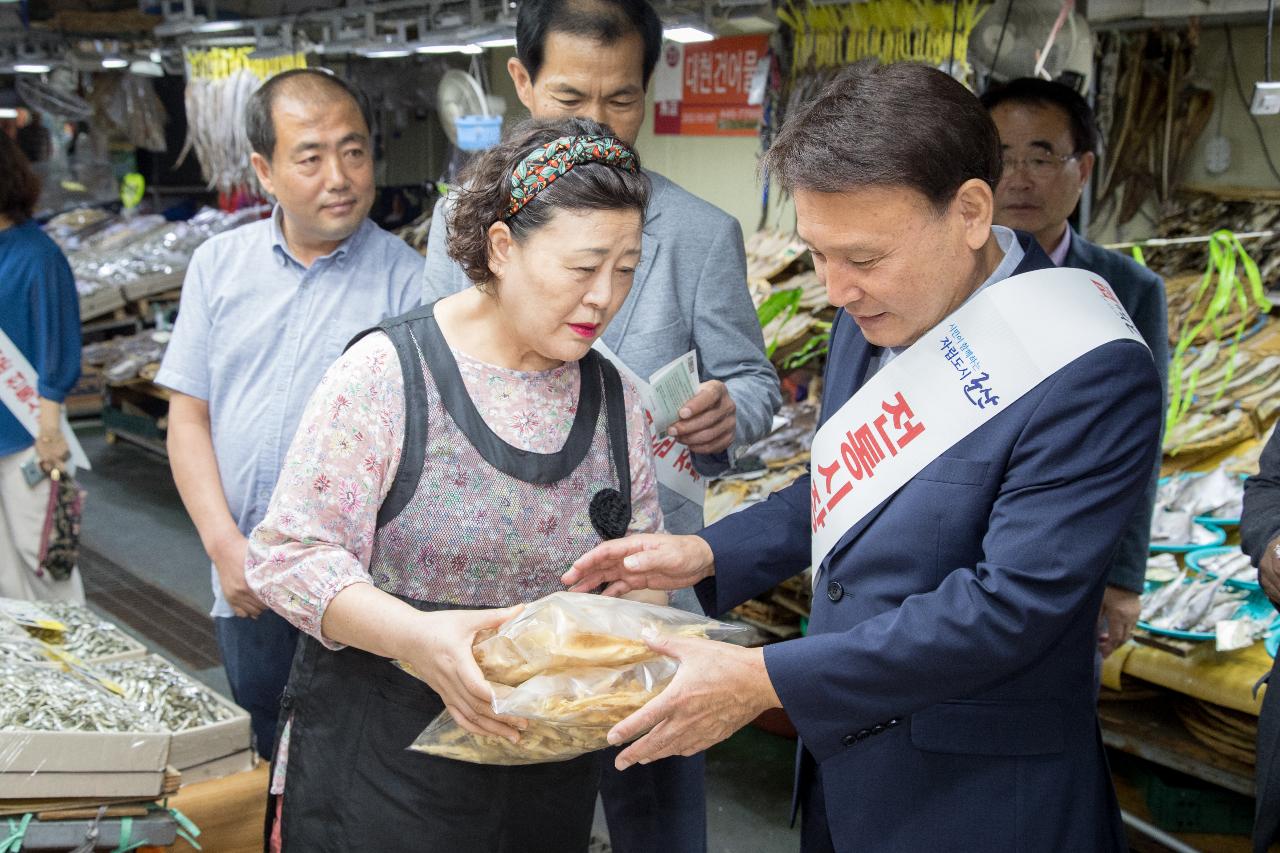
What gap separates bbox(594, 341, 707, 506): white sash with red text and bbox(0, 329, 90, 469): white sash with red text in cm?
254

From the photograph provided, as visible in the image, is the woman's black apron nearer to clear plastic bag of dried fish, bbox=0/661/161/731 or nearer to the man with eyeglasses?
clear plastic bag of dried fish, bbox=0/661/161/731

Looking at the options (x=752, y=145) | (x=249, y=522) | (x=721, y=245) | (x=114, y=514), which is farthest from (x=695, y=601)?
(x=114, y=514)

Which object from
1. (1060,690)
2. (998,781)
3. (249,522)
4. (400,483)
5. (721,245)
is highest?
(721,245)

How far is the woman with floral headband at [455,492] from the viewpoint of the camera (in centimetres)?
156

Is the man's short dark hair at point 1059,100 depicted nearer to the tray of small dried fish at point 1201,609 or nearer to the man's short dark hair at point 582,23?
the man's short dark hair at point 582,23

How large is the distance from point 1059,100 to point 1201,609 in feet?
4.27

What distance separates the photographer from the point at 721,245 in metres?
2.21

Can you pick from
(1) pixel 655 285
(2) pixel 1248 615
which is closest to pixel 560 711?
(1) pixel 655 285

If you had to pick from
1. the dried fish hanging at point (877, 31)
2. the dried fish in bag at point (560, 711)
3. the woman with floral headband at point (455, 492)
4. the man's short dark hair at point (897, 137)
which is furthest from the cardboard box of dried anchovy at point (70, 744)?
the dried fish hanging at point (877, 31)

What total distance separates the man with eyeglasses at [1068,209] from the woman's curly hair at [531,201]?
136 centimetres

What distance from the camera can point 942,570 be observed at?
1509 millimetres

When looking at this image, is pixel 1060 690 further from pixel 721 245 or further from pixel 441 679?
pixel 721 245

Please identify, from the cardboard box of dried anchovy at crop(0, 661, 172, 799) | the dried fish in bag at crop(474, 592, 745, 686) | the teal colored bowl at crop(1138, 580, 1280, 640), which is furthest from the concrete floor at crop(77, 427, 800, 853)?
the dried fish in bag at crop(474, 592, 745, 686)

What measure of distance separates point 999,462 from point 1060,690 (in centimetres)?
31
